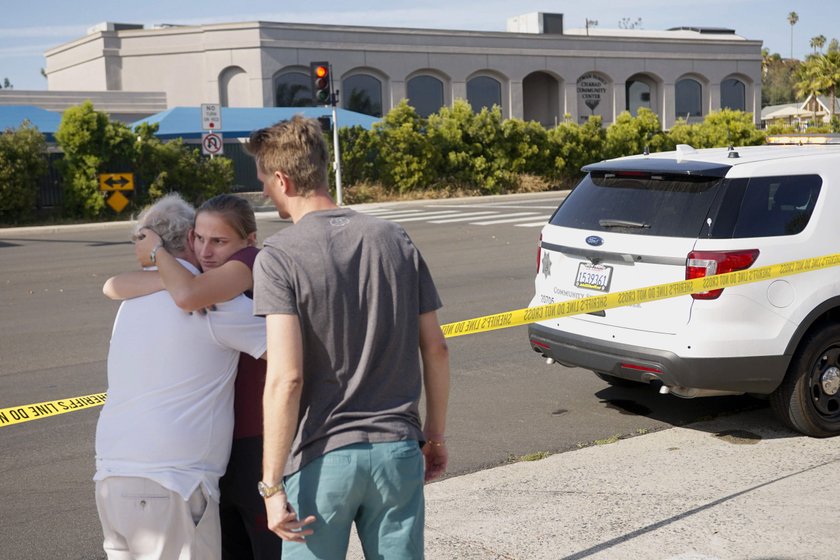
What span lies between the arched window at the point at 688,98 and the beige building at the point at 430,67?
69mm

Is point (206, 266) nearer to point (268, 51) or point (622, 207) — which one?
point (622, 207)

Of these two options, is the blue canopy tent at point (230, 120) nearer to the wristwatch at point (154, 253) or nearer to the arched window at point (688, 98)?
the arched window at point (688, 98)

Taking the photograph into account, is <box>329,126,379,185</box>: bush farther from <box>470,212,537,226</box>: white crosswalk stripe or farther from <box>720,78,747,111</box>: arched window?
<box>720,78,747,111</box>: arched window

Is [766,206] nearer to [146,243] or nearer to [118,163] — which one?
[146,243]

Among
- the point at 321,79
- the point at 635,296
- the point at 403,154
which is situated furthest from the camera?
the point at 403,154

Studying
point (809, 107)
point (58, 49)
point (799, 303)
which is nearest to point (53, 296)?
point (799, 303)

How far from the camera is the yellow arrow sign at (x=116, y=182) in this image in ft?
90.9

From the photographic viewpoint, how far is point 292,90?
147 ft

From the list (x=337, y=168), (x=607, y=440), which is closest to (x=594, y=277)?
(x=607, y=440)

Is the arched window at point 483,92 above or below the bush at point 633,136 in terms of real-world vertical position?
above

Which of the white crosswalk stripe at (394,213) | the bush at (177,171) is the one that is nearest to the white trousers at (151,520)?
the white crosswalk stripe at (394,213)

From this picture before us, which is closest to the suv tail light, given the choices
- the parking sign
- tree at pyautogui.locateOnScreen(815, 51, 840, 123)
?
the parking sign

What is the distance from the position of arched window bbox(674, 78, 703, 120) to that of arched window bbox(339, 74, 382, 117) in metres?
18.3

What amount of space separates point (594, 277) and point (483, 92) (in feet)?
147
